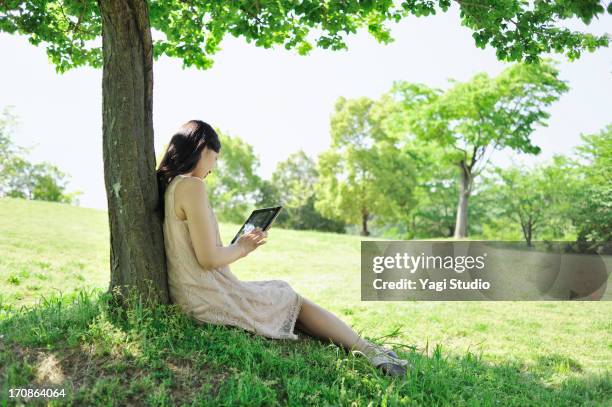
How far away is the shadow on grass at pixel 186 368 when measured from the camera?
3320mm

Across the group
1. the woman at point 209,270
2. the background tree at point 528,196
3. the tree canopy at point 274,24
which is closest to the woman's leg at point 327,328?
the woman at point 209,270

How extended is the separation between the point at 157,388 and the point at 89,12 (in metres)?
5.16

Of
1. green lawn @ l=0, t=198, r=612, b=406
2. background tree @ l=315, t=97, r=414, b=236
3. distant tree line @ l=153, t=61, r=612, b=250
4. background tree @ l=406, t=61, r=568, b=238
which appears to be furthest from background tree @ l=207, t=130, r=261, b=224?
green lawn @ l=0, t=198, r=612, b=406

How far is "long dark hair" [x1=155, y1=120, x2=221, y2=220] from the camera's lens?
158 inches

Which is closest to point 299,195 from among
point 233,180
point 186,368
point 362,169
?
point 233,180

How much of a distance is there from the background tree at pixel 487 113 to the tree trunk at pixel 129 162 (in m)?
22.3

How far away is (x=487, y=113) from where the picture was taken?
2458 centimetres

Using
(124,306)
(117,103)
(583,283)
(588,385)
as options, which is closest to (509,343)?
(588,385)

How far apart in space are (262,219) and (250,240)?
281mm

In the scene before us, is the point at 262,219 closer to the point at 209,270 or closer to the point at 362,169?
the point at 209,270

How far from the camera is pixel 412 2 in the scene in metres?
5.63

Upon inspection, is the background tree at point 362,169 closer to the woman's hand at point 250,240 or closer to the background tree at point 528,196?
the background tree at point 528,196

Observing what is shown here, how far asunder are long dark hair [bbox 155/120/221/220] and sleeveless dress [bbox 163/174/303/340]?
6.0 inches

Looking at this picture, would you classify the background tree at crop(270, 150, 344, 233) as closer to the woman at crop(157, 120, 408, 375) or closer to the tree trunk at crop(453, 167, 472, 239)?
the tree trunk at crop(453, 167, 472, 239)
